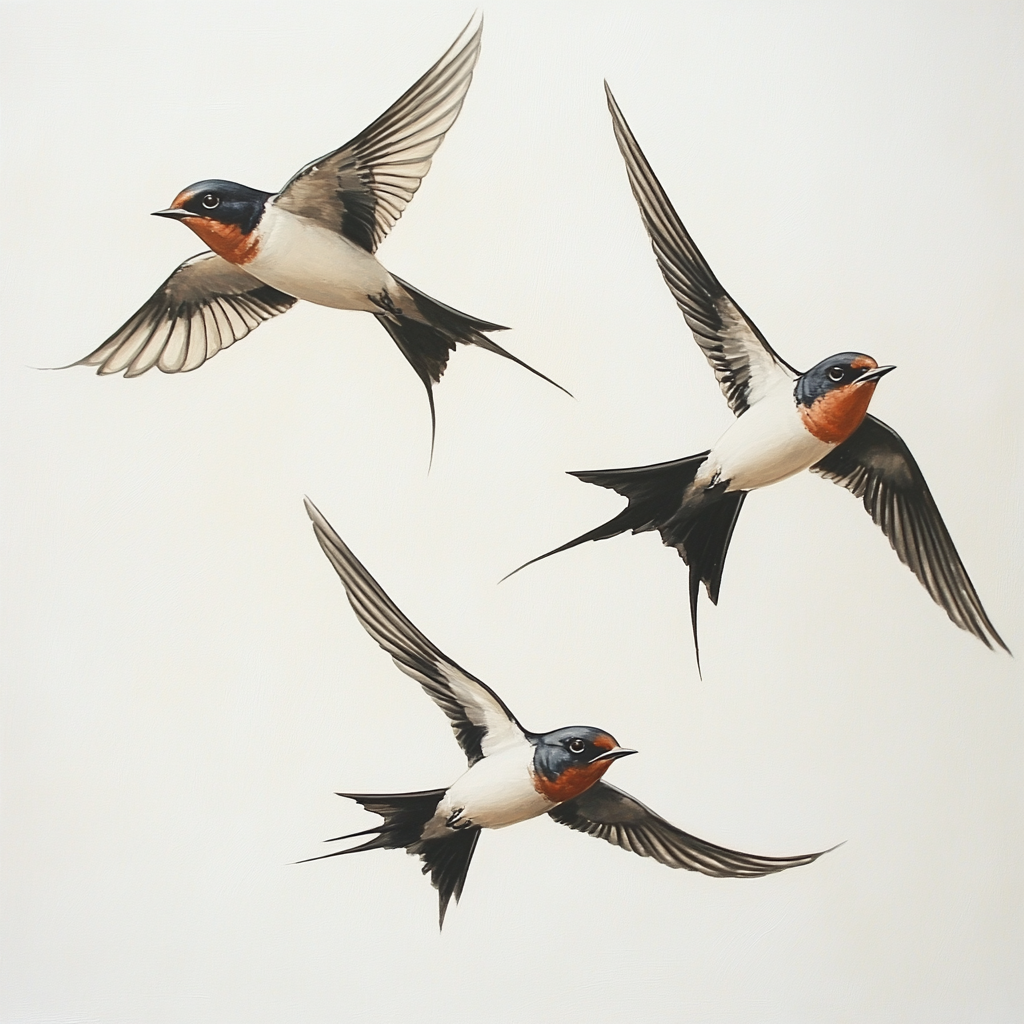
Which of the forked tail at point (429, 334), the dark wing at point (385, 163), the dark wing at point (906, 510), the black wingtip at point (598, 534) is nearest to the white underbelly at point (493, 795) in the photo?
the black wingtip at point (598, 534)

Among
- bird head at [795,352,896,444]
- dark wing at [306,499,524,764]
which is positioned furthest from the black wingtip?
bird head at [795,352,896,444]

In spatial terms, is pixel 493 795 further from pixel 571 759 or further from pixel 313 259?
pixel 313 259

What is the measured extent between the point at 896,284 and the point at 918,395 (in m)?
0.13

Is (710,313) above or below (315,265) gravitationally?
below

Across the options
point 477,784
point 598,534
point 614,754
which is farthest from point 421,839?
point 598,534

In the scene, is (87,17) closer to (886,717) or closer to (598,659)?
(598,659)

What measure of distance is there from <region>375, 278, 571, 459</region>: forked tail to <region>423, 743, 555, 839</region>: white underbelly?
36 centimetres

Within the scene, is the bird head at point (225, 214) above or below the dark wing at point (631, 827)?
above

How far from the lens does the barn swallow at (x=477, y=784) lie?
3.02 feet

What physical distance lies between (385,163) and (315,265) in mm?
133

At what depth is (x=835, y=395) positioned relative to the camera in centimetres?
97

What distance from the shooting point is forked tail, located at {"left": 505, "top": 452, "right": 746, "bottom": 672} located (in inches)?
37.6

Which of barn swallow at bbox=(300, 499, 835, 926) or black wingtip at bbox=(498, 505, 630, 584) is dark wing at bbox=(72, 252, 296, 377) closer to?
barn swallow at bbox=(300, 499, 835, 926)

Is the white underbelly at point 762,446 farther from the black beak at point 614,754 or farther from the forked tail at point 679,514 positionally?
the black beak at point 614,754
